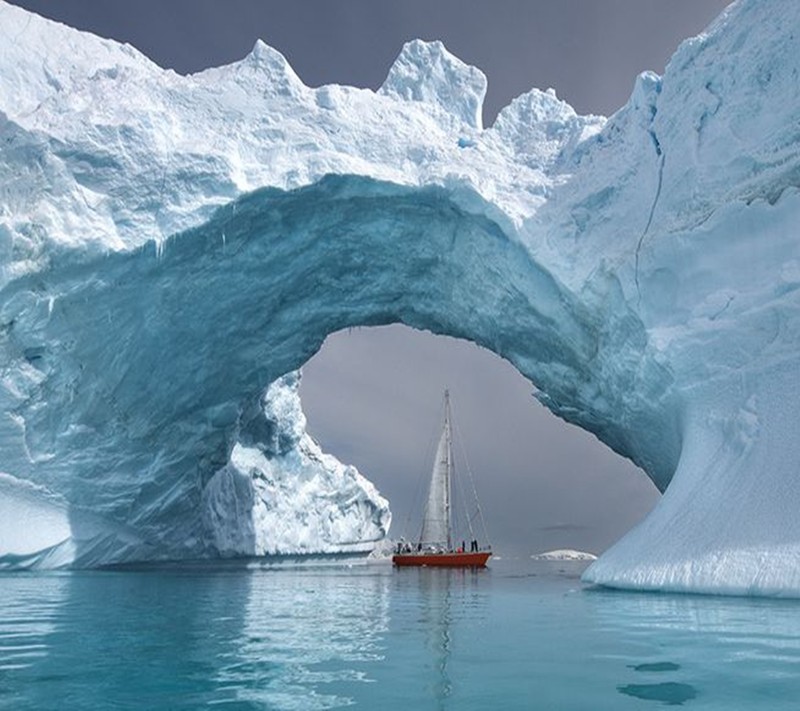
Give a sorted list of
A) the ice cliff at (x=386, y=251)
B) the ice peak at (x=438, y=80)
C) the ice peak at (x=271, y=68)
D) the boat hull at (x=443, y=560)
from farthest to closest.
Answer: the boat hull at (x=443, y=560) < the ice peak at (x=438, y=80) < the ice peak at (x=271, y=68) < the ice cliff at (x=386, y=251)

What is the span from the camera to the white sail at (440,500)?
119ft

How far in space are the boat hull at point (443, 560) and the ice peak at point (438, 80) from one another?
1978 centimetres

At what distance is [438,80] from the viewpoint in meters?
19.5

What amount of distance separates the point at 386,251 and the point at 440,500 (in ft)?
Result: 67.4

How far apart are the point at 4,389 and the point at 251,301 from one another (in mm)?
5611

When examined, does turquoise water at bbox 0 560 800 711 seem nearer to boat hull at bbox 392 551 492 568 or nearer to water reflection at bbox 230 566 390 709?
water reflection at bbox 230 566 390 709

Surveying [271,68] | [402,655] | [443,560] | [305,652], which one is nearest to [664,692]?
[402,655]

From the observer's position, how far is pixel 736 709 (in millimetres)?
3744

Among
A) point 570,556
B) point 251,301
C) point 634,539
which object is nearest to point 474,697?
point 634,539

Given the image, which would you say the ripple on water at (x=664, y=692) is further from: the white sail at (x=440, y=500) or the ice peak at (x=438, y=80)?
the white sail at (x=440, y=500)

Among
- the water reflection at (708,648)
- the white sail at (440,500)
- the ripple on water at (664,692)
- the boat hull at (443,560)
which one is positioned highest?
the white sail at (440,500)

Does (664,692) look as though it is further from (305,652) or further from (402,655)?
(305,652)

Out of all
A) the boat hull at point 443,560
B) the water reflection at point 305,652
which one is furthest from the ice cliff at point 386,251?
A: the boat hull at point 443,560

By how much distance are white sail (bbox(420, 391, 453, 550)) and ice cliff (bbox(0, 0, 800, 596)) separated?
629 inches
